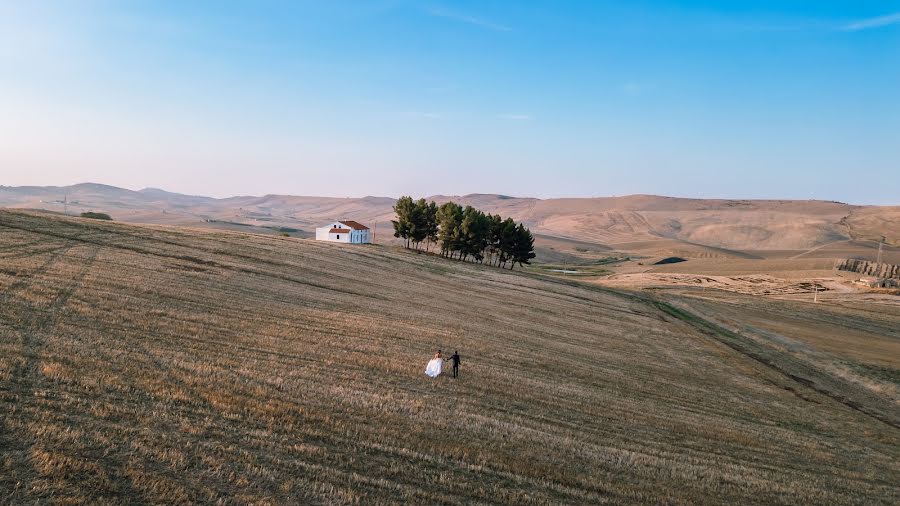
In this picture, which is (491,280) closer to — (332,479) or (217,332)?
(217,332)

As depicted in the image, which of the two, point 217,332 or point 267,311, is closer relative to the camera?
point 217,332

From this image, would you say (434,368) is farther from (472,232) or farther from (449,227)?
(449,227)

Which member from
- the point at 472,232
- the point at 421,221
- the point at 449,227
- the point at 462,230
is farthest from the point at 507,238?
the point at 421,221

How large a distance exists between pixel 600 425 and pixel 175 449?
15142 millimetres

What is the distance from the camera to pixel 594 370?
30922mm

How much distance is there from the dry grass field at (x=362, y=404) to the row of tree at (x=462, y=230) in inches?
2181

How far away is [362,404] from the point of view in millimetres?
17922

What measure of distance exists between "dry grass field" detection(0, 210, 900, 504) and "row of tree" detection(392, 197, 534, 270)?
5539 centimetres

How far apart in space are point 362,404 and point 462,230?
270 feet

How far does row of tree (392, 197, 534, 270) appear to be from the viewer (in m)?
100

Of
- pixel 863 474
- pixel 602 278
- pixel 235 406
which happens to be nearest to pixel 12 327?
pixel 235 406

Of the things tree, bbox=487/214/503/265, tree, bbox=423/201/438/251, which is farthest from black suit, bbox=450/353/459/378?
tree, bbox=423/201/438/251

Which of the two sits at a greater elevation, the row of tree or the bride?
the row of tree

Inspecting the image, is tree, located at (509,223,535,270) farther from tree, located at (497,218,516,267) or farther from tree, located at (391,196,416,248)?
tree, located at (391,196,416,248)
